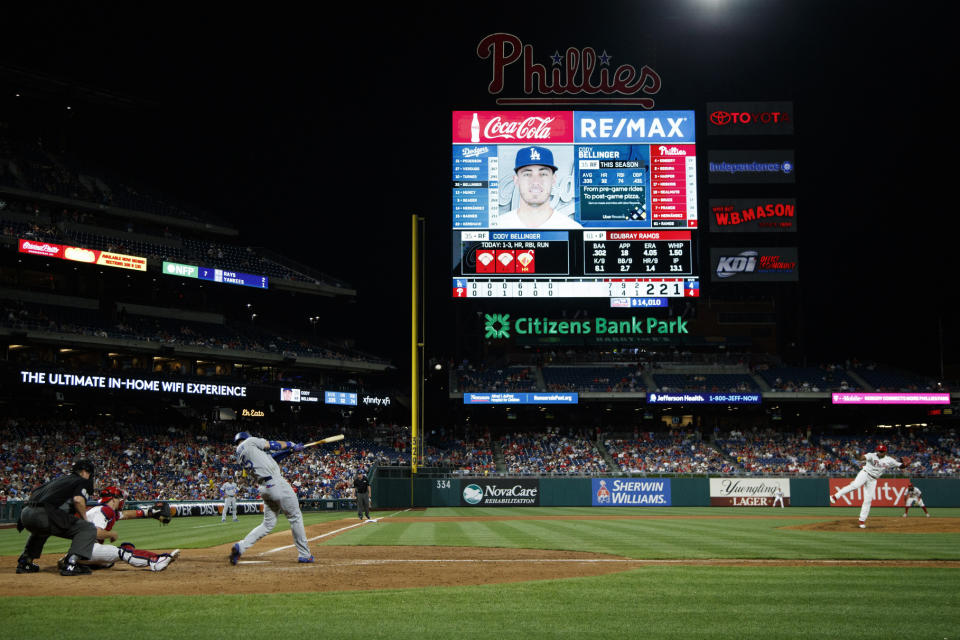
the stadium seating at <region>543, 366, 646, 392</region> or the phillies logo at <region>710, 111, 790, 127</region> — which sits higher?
the phillies logo at <region>710, 111, 790, 127</region>

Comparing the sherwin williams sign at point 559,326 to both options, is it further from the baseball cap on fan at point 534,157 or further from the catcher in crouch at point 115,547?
the catcher in crouch at point 115,547

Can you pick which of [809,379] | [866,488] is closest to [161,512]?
[866,488]

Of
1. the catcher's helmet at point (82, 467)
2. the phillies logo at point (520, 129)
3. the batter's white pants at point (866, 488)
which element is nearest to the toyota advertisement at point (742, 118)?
the phillies logo at point (520, 129)

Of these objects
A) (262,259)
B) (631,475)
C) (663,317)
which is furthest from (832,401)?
(262,259)

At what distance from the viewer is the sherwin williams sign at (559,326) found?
4706 cm

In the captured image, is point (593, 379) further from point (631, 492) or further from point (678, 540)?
point (678, 540)

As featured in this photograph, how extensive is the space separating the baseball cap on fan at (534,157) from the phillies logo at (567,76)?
3.53 metres

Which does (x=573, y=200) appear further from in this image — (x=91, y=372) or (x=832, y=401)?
(x=91, y=372)

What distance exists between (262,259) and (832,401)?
33107 millimetres

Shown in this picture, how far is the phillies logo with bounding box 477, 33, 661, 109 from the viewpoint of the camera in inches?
1766

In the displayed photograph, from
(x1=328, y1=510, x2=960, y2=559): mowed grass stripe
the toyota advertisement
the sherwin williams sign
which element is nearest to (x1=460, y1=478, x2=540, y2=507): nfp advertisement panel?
the sherwin williams sign

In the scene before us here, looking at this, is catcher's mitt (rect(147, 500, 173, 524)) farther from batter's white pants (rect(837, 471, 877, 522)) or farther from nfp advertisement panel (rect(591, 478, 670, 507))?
nfp advertisement panel (rect(591, 478, 670, 507))

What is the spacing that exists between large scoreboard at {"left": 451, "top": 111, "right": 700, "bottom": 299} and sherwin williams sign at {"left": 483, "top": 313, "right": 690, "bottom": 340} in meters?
4.96

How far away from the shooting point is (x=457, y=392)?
46781 millimetres
